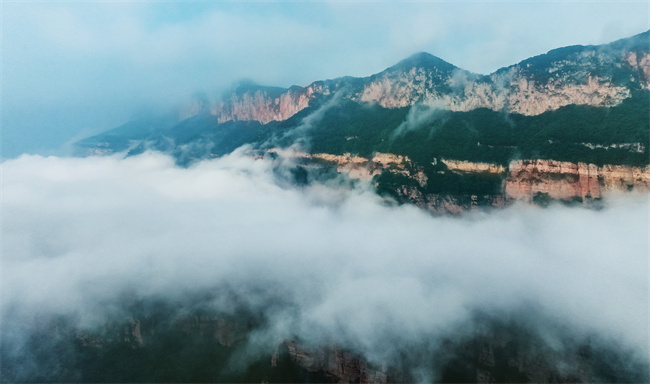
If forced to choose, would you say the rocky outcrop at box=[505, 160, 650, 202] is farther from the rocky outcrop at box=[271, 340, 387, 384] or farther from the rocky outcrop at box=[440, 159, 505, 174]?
the rocky outcrop at box=[271, 340, 387, 384]

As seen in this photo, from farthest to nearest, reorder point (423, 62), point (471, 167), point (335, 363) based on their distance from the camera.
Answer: point (423, 62)
point (471, 167)
point (335, 363)

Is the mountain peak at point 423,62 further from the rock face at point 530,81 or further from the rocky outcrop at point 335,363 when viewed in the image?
the rocky outcrop at point 335,363

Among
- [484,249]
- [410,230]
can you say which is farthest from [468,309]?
[410,230]

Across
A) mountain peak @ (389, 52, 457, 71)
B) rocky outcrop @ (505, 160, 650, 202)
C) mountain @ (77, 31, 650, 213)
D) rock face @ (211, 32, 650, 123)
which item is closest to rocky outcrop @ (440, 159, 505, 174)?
mountain @ (77, 31, 650, 213)

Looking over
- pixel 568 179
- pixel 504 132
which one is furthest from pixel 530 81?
pixel 568 179

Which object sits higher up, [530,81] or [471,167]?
[530,81]

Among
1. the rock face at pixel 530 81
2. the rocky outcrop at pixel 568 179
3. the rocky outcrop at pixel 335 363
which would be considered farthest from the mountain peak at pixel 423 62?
the rocky outcrop at pixel 335 363

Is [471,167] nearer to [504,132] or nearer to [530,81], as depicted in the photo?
[504,132]
